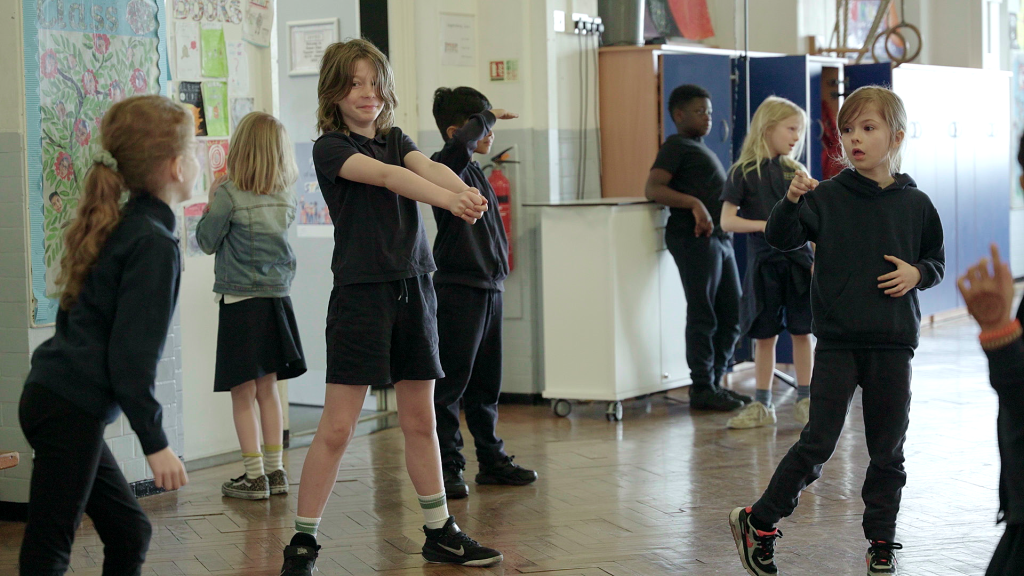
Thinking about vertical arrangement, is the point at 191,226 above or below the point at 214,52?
below

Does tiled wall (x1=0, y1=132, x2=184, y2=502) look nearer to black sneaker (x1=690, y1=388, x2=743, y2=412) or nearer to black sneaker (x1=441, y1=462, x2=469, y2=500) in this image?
black sneaker (x1=441, y1=462, x2=469, y2=500)

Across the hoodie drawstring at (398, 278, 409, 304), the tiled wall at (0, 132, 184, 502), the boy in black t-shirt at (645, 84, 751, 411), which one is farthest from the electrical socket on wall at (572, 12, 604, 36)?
the hoodie drawstring at (398, 278, 409, 304)

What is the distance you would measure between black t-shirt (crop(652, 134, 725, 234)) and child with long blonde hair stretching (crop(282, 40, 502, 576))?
2.74 metres

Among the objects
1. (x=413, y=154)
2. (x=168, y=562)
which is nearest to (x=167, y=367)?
(x=168, y=562)

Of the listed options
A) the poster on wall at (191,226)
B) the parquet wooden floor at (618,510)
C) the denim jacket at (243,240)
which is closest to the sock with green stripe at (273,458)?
the parquet wooden floor at (618,510)

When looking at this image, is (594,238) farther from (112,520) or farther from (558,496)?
(112,520)

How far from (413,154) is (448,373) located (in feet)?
3.89

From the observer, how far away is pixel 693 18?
305 inches

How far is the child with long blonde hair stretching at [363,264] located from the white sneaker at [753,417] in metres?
2.48

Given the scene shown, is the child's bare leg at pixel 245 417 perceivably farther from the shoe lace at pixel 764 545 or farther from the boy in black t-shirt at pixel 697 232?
the boy in black t-shirt at pixel 697 232

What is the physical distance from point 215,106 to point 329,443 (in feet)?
7.20

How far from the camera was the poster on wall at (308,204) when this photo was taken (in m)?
6.21

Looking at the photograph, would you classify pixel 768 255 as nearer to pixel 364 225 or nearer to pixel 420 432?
pixel 420 432

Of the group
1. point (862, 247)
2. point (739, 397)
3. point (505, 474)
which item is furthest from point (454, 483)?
point (739, 397)
